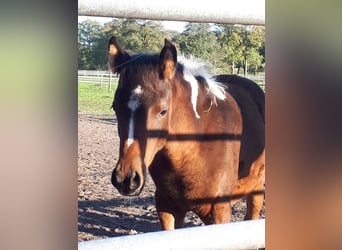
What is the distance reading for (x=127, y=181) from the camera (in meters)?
2.39

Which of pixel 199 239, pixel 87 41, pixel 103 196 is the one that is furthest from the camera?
pixel 199 239

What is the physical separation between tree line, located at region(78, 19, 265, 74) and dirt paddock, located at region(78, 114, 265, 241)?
257 millimetres

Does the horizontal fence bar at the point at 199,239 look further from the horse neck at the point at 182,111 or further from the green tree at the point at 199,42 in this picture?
the green tree at the point at 199,42

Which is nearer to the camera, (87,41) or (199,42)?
(87,41)

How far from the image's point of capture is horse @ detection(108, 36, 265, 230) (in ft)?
7.79

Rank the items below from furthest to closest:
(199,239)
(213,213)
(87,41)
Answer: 1. (213,213)
2. (199,239)
3. (87,41)

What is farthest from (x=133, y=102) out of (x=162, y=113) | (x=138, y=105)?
(x=162, y=113)

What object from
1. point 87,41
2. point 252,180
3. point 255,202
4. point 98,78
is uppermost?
point 87,41

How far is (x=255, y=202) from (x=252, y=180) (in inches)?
4.0

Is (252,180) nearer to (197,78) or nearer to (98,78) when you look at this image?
(197,78)

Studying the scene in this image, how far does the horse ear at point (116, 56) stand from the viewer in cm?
233

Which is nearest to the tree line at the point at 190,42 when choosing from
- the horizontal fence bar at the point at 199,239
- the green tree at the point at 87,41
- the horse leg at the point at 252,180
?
the green tree at the point at 87,41
